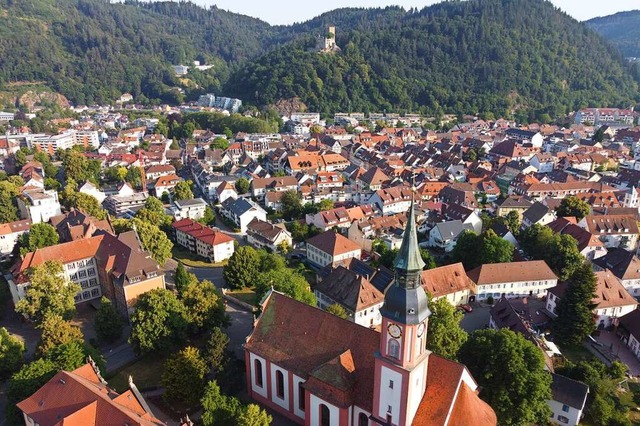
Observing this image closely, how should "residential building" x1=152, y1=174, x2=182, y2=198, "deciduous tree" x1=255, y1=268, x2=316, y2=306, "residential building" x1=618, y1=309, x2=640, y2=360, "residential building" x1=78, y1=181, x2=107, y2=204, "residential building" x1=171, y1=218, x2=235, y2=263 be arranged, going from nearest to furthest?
"deciduous tree" x1=255, y1=268, x2=316, y2=306, "residential building" x1=618, y1=309, x2=640, y2=360, "residential building" x1=171, y1=218, x2=235, y2=263, "residential building" x1=78, y1=181, x2=107, y2=204, "residential building" x1=152, y1=174, x2=182, y2=198

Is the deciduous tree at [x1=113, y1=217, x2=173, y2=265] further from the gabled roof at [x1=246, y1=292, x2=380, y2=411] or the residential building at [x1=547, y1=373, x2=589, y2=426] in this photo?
the residential building at [x1=547, y1=373, x2=589, y2=426]

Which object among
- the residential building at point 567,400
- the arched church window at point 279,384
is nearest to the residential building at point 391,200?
the residential building at point 567,400

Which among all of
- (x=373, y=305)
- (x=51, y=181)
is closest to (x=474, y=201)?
(x=373, y=305)

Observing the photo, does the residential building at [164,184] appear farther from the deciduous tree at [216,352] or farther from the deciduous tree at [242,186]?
the deciduous tree at [216,352]

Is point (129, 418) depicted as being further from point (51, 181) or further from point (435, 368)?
point (51, 181)

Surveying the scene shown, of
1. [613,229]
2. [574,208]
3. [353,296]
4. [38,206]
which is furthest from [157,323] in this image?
[574,208]

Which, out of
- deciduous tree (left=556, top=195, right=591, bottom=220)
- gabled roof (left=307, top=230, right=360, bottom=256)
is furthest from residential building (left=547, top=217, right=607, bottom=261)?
gabled roof (left=307, top=230, right=360, bottom=256)

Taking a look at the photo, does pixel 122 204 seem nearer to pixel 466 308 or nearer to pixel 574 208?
pixel 466 308
